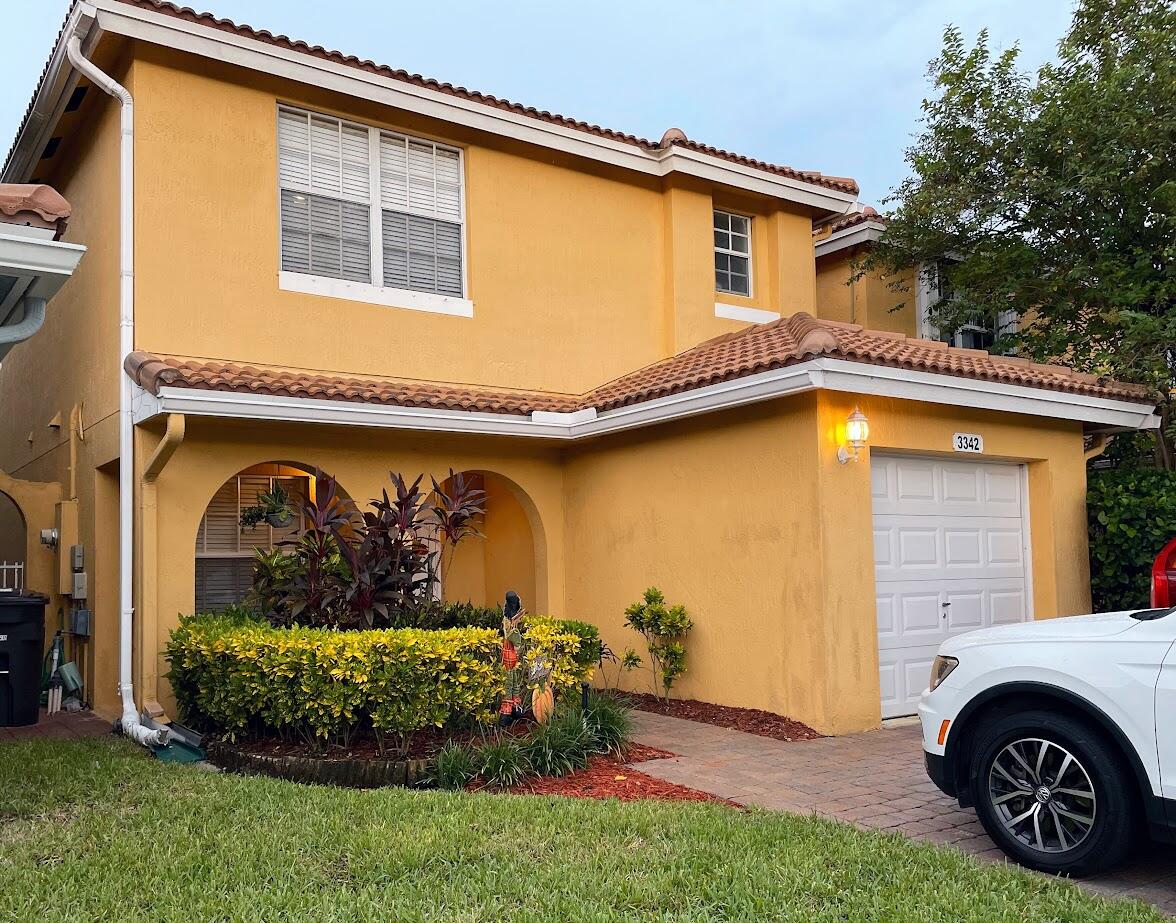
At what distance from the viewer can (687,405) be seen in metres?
9.52

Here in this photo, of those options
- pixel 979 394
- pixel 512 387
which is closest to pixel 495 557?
pixel 512 387

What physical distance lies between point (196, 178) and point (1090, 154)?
981 cm

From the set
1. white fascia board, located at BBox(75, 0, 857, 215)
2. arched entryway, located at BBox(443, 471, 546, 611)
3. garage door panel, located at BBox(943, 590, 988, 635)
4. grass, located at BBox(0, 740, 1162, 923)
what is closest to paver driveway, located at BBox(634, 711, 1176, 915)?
grass, located at BBox(0, 740, 1162, 923)

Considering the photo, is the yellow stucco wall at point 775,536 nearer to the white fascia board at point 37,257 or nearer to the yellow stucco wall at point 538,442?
the yellow stucco wall at point 538,442

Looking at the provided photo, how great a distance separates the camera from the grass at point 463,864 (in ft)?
14.2

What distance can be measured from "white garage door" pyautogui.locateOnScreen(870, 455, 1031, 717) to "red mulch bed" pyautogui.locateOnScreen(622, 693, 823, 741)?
1034 millimetres

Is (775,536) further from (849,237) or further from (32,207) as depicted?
(849,237)

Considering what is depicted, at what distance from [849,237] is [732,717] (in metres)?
8.70

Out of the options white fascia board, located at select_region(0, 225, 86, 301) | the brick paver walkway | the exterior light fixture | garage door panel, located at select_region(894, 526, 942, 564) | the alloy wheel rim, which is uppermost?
white fascia board, located at select_region(0, 225, 86, 301)

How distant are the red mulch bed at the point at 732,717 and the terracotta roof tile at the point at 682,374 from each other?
295cm

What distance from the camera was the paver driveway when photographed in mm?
5207

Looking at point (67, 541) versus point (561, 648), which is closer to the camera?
point (561, 648)

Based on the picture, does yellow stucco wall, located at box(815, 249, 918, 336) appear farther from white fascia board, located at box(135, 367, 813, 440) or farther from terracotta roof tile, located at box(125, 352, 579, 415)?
white fascia board, located at box(135, 367, 813, 440)

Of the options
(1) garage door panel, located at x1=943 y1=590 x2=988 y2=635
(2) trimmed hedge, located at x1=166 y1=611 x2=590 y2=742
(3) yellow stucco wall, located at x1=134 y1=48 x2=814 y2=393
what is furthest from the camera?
(1) garage door panel, located at x1=943 y1=590 x2=988 y2=635
